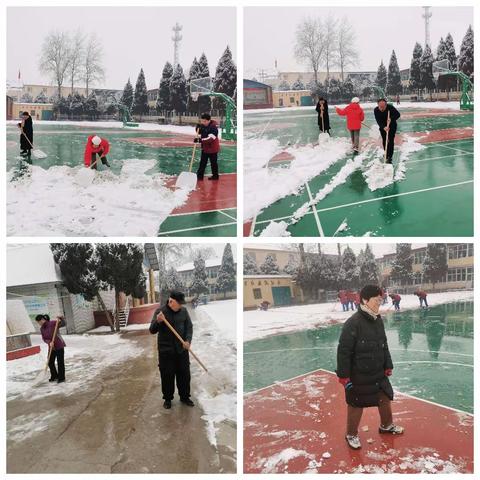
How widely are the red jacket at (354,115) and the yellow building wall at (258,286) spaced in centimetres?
170

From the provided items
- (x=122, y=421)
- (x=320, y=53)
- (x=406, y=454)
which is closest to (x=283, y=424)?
(x=406, y=454)

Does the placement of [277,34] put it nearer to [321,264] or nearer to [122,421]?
[321,264]

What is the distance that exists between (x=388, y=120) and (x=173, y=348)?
2.94 meters

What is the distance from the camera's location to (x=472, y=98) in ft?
14.5

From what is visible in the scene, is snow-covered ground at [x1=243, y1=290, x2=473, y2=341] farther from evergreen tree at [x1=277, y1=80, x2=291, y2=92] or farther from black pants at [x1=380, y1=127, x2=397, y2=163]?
evergreen tree at [x1=277, y1=80, x2=291, y2=92]

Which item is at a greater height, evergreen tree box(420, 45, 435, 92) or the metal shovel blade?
evergreen tree box(420, 45, 435, 92)

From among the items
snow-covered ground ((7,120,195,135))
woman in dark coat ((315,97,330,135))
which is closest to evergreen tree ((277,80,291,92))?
woman in dark coat ((315,97,330,135))

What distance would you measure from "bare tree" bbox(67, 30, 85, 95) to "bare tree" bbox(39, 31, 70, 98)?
0.05 m

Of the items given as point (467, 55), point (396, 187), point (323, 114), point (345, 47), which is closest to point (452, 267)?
point (396, 187)

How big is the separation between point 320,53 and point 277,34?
0.46m

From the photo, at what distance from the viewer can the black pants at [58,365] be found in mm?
3973

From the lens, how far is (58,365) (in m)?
3.98

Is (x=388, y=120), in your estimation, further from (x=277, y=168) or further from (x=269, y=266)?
(x=269, y=266)

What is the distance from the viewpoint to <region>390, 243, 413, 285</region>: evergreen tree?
4.04m
